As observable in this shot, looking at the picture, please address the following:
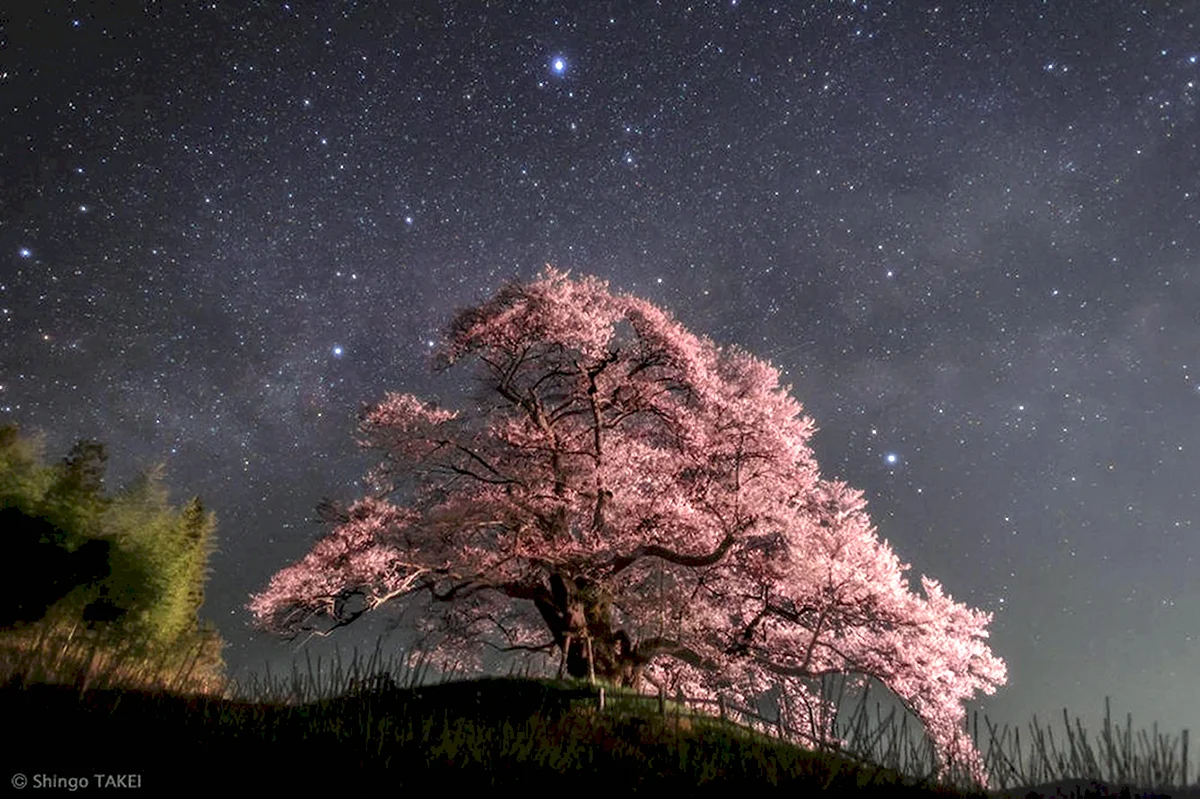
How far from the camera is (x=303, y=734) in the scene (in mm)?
6520

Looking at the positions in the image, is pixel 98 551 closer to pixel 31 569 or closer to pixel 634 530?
pixel 31 569

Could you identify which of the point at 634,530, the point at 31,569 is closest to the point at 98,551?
the point at 31,569

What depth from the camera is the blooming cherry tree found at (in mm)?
15930

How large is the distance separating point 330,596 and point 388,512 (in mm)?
2175

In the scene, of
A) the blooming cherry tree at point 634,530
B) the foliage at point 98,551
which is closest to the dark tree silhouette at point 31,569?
the foliage at point 98,551

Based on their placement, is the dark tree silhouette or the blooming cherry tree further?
the dark tree silhouette

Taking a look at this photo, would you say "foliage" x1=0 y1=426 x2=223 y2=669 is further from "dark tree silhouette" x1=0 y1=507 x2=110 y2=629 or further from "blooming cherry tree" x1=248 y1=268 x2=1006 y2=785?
"blooming cherry tree" x1=248 y1=268 x2=1006 y2=785

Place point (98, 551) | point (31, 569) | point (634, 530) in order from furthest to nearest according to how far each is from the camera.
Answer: point (98, 551)
point (31, 569)
point (634, 530)

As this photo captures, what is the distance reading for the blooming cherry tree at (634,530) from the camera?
52.3ft

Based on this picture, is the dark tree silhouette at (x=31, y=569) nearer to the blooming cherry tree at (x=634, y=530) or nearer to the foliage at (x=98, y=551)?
the foliage at (x=98, y=551)

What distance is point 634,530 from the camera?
15.9m

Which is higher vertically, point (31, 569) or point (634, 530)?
point (634, 530)

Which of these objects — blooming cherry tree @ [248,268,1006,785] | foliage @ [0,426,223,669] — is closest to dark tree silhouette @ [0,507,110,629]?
foliage @ [0,426,223,669]

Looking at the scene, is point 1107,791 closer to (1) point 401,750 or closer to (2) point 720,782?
(2) point 720,782
